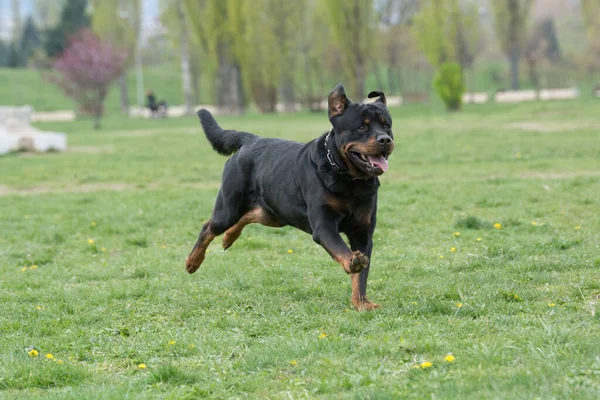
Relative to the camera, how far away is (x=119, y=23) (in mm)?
52969

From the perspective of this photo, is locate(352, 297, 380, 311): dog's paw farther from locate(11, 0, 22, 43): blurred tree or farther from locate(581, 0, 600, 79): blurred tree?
locate(11, 0, 22, 43): blurred tree

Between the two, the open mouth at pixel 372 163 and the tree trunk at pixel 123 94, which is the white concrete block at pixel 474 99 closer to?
the tree trunk at pixel 123 94

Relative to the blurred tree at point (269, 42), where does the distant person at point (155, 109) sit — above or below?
below

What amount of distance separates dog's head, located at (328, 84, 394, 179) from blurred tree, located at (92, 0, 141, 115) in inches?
1920

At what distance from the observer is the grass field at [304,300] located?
391cm

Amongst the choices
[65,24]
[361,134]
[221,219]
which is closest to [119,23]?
[65,24]

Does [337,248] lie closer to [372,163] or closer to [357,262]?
[357,262]

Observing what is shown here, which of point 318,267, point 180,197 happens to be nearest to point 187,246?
point 318,267

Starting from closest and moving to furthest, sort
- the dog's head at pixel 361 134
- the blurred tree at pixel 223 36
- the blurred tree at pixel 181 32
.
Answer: the dog's head at pixel 361 134 < the blurred tree at pixel 223 36 < the blurred tree at pixel 181 32

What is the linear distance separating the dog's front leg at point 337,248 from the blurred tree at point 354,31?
3541 centimetres

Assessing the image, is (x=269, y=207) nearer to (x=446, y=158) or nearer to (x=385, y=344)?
(x=385, y=344)

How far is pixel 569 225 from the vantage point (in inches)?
334

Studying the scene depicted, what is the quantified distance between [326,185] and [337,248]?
49cm

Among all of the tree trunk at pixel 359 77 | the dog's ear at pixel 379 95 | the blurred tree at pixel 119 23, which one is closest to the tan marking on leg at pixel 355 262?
the dog's ear at pixel 379 95
